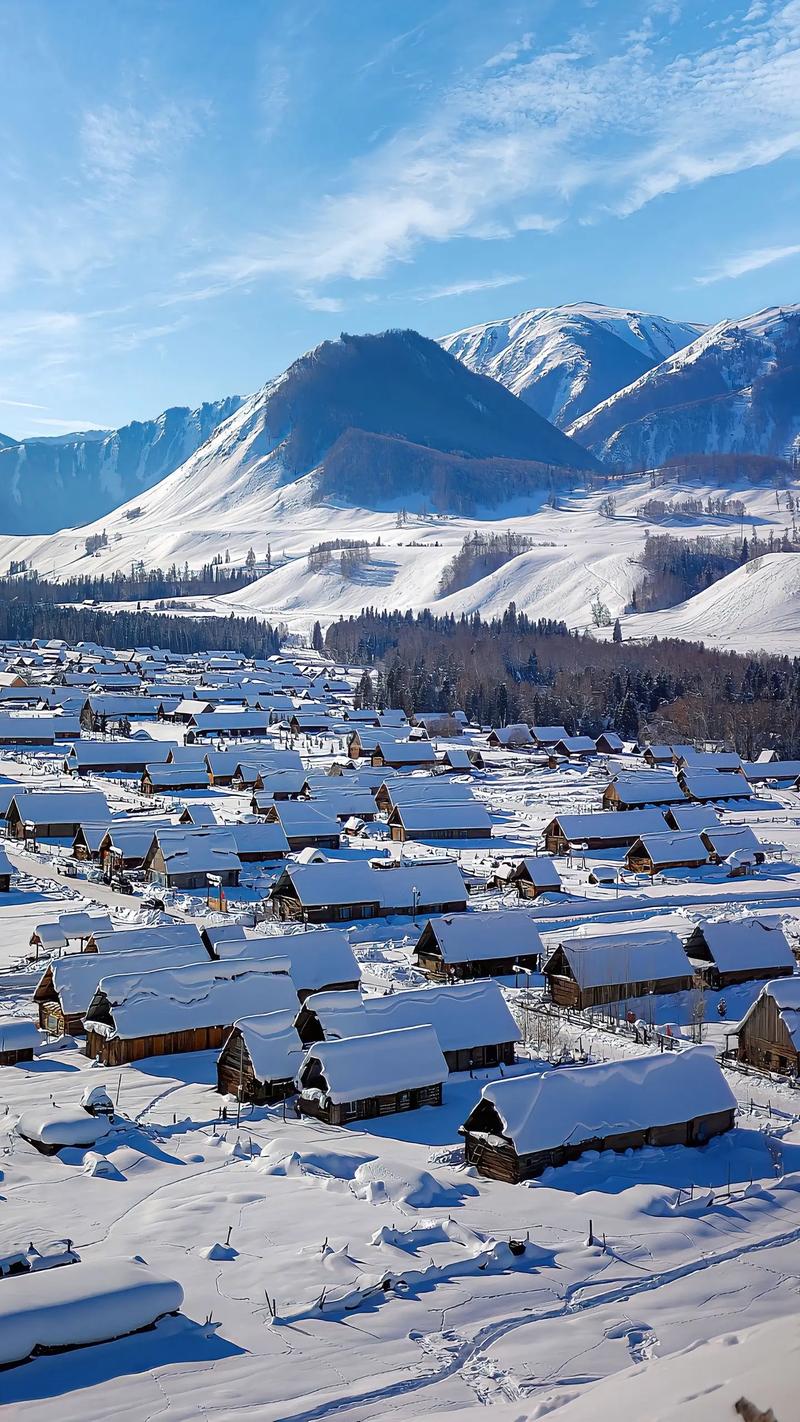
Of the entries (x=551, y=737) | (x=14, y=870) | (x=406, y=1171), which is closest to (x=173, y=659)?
(x=551, y=737)

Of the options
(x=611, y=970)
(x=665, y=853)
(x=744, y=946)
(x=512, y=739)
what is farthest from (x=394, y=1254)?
(x=512, y=739)

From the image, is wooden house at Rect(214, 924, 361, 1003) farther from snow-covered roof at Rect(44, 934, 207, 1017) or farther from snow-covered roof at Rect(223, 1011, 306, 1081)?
snow-covered roof at Rect(223, 1011, 306, 1081)

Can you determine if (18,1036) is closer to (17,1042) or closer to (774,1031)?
(17,1042)

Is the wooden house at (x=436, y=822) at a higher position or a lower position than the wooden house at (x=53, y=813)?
lower

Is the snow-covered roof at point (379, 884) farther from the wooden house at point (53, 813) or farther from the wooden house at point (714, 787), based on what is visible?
the wooden house at point (714, 787)

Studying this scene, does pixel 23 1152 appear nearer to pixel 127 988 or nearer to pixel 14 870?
pixel 127 988

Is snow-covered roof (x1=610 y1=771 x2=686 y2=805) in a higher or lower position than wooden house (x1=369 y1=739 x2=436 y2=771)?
lower

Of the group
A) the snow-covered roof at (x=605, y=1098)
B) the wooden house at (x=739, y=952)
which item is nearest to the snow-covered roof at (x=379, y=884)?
the wooden house at (x=739, y=952)

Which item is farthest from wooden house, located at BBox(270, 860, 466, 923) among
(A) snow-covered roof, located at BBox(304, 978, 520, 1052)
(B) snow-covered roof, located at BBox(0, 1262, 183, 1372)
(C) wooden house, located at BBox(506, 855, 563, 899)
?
(B) snow-covered roof, located at BBox(0, 1262, 183, 1372)
